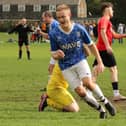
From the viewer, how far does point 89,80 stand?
10.7 m

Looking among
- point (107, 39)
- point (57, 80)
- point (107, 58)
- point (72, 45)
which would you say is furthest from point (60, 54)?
point (107, 58)

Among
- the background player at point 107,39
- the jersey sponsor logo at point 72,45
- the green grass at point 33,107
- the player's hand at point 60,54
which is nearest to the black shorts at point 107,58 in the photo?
the background player at point 107,39

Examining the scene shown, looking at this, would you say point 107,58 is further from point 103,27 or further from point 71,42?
point 71,42

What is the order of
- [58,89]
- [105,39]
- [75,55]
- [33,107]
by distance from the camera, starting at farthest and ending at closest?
[105,39] → [33,107] → [58,89] → [75,55]

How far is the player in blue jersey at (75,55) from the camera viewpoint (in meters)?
10.7

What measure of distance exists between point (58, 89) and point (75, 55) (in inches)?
65.9

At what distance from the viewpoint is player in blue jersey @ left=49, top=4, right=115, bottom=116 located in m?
10.7

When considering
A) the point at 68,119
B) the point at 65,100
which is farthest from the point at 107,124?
the point at 65,100

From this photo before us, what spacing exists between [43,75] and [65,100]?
8.93 metres

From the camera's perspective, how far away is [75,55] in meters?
10.8

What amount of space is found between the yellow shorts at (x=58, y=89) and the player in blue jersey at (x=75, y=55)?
1.38m

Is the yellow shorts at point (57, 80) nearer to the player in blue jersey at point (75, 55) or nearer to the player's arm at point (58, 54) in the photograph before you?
the player in blue jersey at point (75, 55)

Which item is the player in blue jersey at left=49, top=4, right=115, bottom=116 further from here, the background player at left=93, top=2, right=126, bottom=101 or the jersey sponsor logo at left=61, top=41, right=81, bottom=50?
the background player at left=93, top=2, right=126, bottom=101

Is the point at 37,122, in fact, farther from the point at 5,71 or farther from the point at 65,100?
the point at 5,71
